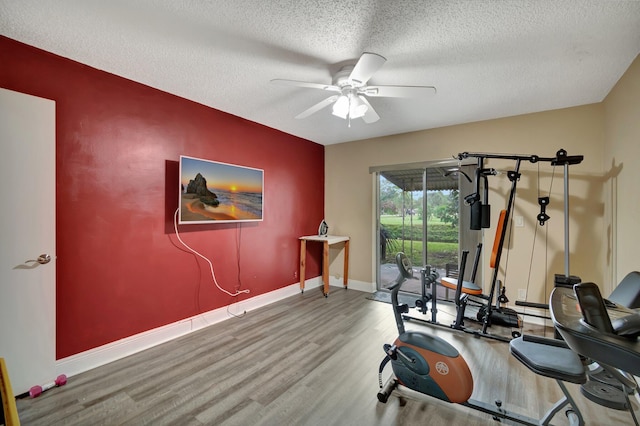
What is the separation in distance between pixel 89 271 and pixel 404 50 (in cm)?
300

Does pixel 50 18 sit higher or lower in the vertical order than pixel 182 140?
higher

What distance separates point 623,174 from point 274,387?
3427 millimetres

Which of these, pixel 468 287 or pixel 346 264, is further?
pixel 346 264

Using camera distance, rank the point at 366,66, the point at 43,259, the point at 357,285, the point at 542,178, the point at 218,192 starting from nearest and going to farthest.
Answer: the point at 366,66, the point at 43,259, the point at 218,192, the point at 542,178, the point at 357,285

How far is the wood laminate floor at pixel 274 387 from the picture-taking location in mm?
1699

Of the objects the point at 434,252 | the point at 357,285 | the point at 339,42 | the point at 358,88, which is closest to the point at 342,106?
the point at 358,88

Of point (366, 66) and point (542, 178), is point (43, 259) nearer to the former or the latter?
point (366, 66)

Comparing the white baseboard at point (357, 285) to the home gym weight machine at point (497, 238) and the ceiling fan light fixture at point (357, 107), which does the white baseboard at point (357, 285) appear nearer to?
the home gym weight machine at point (497, 238)

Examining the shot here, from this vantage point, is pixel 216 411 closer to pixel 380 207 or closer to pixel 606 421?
pixel 606 421

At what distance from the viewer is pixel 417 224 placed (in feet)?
13.5

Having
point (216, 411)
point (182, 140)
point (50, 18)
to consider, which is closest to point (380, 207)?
point (182, 140)

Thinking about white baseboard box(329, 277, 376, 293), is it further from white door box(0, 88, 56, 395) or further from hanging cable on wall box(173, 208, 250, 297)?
white door box(0, 88, 56, 395)

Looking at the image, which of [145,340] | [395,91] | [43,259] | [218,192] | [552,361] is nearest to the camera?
[552,361]

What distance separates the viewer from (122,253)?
240 cm
